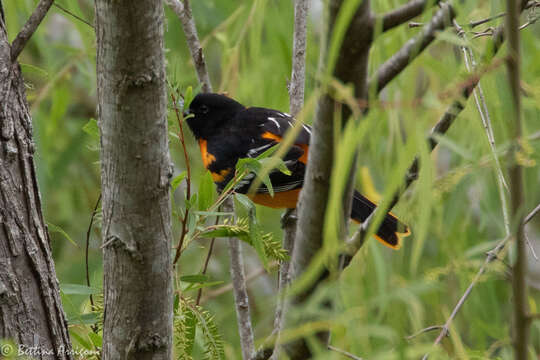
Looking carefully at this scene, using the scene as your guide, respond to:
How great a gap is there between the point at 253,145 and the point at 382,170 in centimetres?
137

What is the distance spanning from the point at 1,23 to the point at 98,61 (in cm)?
39

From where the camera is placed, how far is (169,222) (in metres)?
1.19

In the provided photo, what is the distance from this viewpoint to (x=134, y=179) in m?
1.12

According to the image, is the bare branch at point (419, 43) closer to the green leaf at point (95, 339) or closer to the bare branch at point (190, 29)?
the green leaf at point (95, 339)

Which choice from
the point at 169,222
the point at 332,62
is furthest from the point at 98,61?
the point at 332,62

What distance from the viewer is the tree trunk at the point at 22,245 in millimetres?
1284

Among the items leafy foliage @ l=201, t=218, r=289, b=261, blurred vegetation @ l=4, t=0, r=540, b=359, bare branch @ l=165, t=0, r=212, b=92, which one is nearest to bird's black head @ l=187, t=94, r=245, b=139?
blurred vegetation @ l=4, t=0, r=540, b=359

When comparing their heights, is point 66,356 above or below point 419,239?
below

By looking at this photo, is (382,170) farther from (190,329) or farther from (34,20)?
(34,20)

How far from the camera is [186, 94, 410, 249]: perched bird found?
2.62 m

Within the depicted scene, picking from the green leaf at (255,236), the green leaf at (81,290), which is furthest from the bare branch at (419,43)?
the green leaf at (81,290)

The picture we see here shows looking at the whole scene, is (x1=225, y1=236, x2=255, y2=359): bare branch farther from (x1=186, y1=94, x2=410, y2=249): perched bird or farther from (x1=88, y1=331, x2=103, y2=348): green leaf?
(x1=186, y1=94, x2=410, y2=249): perched bird

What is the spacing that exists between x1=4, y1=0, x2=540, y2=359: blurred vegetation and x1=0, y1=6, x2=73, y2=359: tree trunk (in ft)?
0.21

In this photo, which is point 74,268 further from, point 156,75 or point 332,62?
point 332,62
